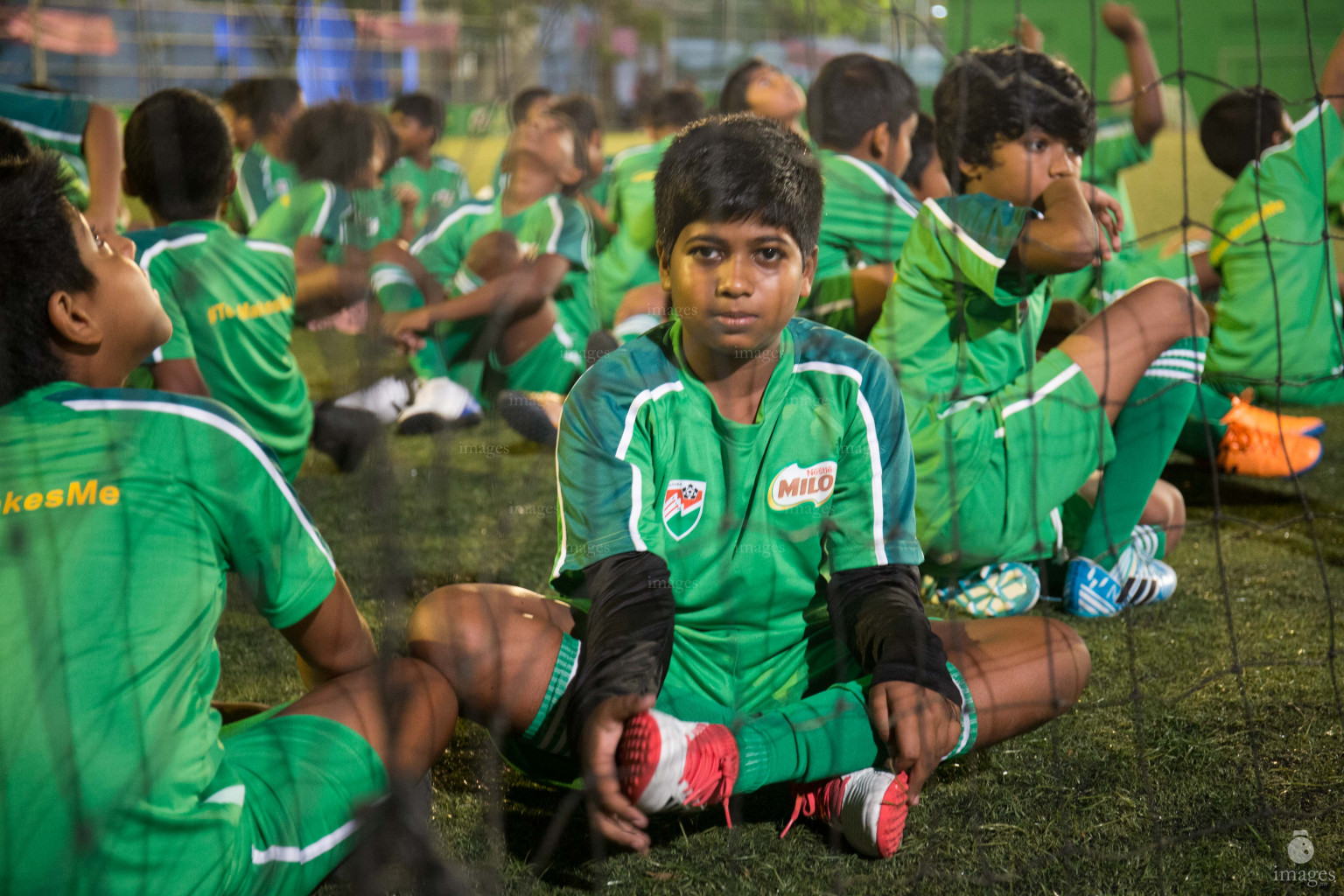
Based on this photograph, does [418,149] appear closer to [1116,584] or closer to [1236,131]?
[1236,131]

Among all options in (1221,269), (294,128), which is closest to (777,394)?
(1221,269)

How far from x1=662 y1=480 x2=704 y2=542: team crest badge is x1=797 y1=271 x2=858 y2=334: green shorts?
50.9 inches

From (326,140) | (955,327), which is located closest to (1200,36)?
(326,140)

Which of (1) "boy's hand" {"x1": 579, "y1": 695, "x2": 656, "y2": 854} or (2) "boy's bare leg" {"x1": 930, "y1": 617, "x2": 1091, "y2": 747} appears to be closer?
(1) "boy's hand" {"x1": 579, "y1": 695, "x2": 656, "y2": 854}

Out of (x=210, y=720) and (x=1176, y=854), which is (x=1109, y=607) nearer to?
(x=1176, y=854)

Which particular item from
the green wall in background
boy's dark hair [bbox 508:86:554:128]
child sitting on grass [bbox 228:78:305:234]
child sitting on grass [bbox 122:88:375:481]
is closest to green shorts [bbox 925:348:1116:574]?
child sitting on grass [bbox 122:88:375:481]

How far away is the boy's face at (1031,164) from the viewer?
6.89 ft

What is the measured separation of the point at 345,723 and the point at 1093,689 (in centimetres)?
129

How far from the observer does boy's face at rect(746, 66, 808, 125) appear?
12.4 feet

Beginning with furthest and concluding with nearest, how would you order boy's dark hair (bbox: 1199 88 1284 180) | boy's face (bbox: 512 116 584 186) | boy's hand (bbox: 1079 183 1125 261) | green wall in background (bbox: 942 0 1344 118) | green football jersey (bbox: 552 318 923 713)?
green wall in background (bbox: 942 0 1344 118), boy's face (bbox: 512 116 584 186), boy's dark hair (bbox: 1199 88 1284 180), boy's hand (bbox: 1079 183 1125 261), green football jersey (bbox: 552 318 923 713)

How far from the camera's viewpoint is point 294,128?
5242 mm

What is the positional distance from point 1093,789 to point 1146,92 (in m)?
2.16

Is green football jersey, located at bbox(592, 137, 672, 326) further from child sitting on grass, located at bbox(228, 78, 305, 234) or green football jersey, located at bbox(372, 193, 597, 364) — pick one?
child sitting on grass, located at bbox(228, 78, 305, 234)

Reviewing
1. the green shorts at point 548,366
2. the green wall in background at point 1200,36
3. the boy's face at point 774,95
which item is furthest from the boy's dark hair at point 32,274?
the green wall in background at point 1200,36
